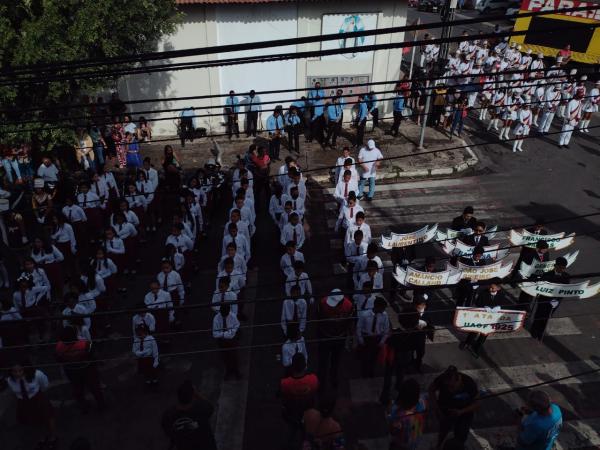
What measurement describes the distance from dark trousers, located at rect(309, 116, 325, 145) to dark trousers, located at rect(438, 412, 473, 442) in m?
11.1

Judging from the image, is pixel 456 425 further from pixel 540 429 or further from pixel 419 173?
pixel 419 173

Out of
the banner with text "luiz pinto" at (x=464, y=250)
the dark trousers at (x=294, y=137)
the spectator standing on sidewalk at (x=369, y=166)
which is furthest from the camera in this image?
the dark trousers at (x=294, y=137)

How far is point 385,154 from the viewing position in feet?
51.0

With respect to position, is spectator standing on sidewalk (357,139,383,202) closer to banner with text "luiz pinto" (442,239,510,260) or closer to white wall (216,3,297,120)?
banner with text "luiz pinto" (442,239,510,260)

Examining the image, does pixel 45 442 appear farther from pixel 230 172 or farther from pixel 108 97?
pixel 108 97

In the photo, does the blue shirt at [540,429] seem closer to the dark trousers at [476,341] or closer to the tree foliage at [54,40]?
the dark trousers at [476,341]

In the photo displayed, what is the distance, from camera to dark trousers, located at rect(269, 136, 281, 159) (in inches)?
576

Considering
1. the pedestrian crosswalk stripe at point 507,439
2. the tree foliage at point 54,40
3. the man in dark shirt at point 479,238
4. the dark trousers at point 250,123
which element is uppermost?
the tree foliage at point 54,40

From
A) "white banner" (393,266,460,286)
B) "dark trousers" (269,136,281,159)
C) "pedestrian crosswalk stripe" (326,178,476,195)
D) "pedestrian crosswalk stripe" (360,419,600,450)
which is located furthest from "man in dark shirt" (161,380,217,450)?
"dark trousers" (269,136,281,159)

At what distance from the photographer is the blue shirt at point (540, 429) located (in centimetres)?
553

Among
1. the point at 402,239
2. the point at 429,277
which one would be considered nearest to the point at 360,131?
the point at 402,239

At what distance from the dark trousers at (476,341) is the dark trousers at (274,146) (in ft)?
27.0

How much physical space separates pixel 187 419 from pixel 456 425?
10.4ft

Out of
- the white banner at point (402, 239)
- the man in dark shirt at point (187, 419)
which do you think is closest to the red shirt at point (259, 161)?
the white banner at point (402, 239)
